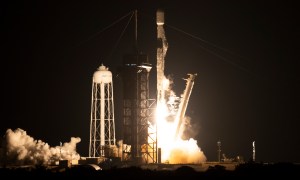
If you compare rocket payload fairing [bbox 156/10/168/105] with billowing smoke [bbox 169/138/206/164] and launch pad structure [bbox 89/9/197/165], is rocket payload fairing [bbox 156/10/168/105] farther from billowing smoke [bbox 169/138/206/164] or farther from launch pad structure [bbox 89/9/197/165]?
billowing smoke [bbox 169/138/206/164]

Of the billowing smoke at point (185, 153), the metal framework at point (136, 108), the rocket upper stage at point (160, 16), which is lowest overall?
the billowing smoke at point (185, 153)

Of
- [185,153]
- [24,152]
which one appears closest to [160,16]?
[185,153]

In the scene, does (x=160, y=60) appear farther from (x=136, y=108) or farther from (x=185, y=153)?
(x=185, y=153)

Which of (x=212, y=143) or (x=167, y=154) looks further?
(x=212, y=143)

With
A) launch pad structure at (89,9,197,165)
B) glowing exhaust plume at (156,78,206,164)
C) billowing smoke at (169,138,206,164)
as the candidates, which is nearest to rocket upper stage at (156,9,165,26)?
launch pad structure at (89,9,197,165)

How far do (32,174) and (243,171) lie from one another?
1739 cm

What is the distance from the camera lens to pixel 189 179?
6331 centimetres

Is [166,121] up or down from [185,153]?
up

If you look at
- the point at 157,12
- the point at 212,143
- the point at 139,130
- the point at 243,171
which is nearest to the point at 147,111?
the point at 139,130

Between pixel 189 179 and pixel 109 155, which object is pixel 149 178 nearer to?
pixel 189 179

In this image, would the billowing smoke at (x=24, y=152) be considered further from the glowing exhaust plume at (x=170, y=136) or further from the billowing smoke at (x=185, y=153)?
the billowing smoke at (x=185, y=153)

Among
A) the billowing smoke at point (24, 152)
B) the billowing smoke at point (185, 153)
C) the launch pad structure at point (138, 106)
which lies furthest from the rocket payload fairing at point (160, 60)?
the billowing smoke at point (24, 152)

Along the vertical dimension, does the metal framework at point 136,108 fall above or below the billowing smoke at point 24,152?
above

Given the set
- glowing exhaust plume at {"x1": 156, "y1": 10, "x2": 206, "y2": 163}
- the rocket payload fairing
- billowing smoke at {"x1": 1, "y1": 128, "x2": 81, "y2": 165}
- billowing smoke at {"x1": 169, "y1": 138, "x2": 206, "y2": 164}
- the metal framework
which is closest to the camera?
billowing smoke at {"x1": 1, "y1": 128, "x2": 81, "y2": 165}
